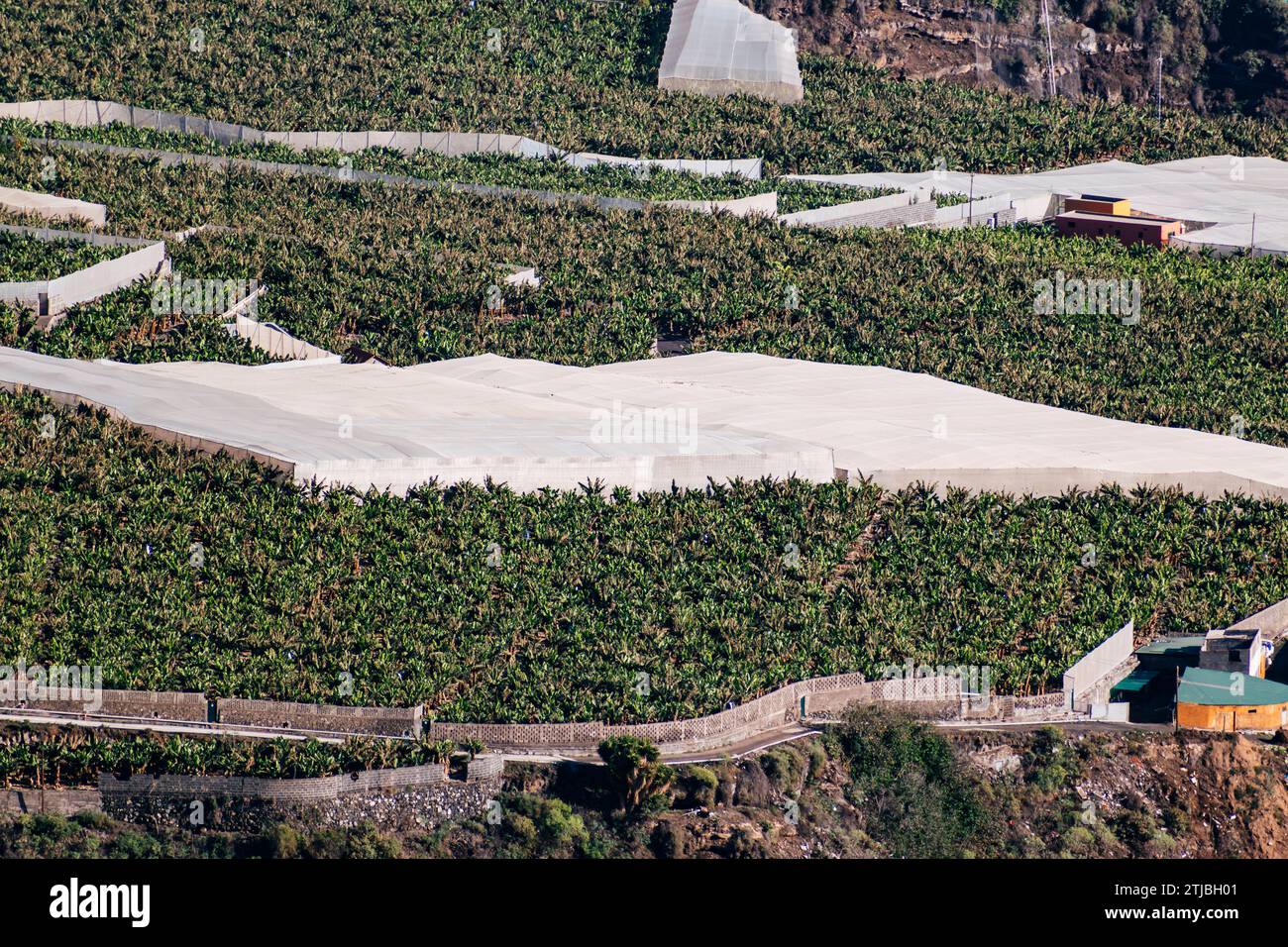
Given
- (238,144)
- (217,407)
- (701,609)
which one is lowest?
(701,609)

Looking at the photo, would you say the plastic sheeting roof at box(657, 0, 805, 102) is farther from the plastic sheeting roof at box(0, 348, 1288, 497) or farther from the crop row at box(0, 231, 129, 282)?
the crop row at box(0, 231, 129, 282)

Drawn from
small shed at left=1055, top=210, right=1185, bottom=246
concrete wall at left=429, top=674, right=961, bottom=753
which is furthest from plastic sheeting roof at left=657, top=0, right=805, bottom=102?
concrete wall at left=429, top=674, right=961, bottom=753

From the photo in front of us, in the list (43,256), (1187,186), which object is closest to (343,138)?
(43,256)

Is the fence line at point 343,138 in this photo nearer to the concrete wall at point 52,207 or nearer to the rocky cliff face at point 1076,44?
the concrete wall at point 52,207

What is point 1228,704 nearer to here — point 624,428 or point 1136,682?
point 1136,682
